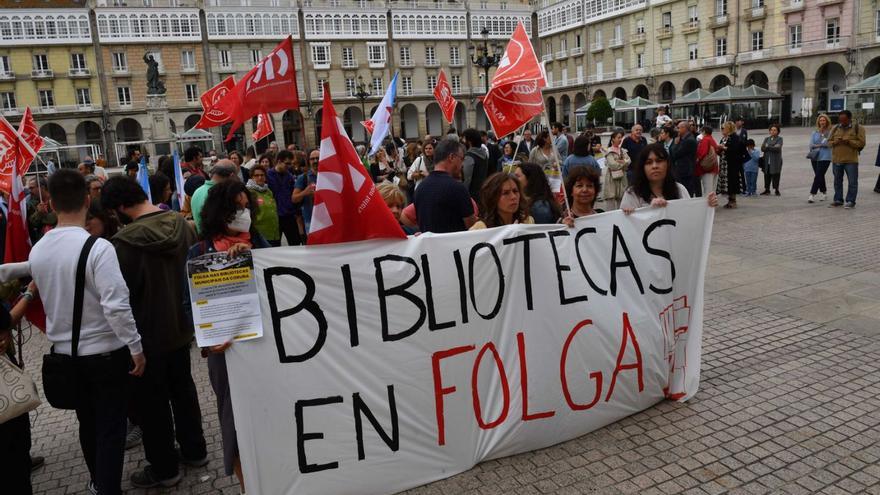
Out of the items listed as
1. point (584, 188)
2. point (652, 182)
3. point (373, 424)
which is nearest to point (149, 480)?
point (373, 424)

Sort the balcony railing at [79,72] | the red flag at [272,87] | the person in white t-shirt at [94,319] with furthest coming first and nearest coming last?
the balcony railing at [79,72] → the red flag at [272,87] → the person in white t-shirt at [94,319]

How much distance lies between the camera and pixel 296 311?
123 inches

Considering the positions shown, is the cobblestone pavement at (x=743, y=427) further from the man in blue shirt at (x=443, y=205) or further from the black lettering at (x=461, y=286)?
the man in blue shirt at (x=443, y=205)

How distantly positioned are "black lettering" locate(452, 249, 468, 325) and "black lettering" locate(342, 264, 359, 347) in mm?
585

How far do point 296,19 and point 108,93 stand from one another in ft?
56.8

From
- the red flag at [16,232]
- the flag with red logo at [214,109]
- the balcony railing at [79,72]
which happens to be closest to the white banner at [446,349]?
the red flag at [16,232]

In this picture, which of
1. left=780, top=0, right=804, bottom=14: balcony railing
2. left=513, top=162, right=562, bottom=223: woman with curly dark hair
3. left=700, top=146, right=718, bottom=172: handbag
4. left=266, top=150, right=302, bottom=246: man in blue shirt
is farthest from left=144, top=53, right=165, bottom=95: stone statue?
left=780, top=0, right=804, bottom=14: balcony railing

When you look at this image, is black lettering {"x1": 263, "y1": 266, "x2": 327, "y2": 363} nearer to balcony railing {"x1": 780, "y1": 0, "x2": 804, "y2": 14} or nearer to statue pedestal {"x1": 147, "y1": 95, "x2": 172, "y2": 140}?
statue pedestal {"x1": 147, "y1": 95, "x2": 172, "y2": 140}

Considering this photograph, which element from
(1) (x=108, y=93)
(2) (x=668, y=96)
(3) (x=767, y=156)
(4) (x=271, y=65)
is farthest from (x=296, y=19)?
(4) (x=271, y=65)

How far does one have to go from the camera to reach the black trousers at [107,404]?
10.3 ft

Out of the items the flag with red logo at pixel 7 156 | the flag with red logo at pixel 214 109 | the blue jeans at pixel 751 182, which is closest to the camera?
the flag with red logo at pixel 7 156

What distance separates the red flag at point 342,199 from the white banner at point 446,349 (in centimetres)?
7

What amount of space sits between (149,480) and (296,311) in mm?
1464

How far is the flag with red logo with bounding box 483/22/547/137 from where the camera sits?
432cm
